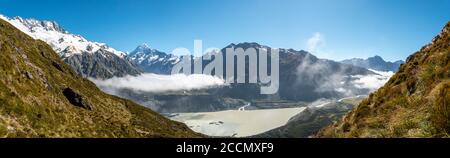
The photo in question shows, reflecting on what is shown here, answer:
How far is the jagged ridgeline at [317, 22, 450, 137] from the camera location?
12.0m

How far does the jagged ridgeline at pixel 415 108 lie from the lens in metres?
12.0

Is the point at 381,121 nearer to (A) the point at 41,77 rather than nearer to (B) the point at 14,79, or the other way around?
(B) the point at 14,79

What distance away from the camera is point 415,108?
21.6 metres

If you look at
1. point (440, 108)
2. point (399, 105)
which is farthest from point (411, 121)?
point (399, 105)

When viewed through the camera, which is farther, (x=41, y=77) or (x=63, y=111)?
(x=41, y=77)

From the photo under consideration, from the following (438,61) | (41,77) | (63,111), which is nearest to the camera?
(438,61)
